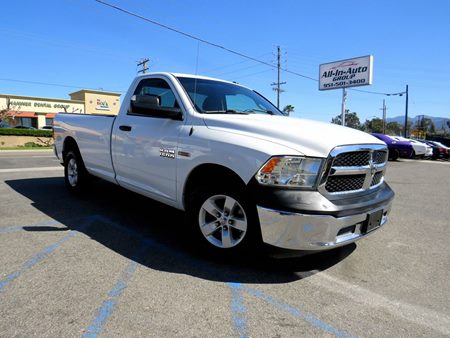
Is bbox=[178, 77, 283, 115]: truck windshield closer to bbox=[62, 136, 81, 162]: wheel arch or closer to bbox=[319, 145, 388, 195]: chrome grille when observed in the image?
bbox=[319, 145, 388, 195]: chrome grille

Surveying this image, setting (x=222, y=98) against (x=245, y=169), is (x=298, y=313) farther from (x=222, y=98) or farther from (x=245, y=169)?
(x=222, y=98)

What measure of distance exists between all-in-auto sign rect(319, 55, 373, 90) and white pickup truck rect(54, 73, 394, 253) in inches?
1133

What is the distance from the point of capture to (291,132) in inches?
134

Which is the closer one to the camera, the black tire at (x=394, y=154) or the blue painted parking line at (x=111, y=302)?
the blue painted parking line at (x=111, y=302)

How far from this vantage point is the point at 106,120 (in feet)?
17.8

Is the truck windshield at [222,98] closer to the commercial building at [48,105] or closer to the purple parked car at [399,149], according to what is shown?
the purple parked car at [399,149]

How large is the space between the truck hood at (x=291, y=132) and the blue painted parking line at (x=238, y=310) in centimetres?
131

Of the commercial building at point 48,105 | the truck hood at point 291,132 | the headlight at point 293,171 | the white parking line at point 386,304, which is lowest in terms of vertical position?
the white parking line at point 386,304

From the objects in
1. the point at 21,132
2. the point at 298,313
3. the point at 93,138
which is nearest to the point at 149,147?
the point at 93,138

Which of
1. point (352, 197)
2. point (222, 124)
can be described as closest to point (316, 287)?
point (352, 197)

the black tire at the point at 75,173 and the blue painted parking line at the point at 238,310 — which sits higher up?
the black tire at the point at 75,173

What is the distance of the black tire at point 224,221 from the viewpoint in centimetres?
328

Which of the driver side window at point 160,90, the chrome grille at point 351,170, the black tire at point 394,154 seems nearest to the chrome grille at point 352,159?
the chrome grille at point 351,170

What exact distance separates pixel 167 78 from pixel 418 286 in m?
3.54
